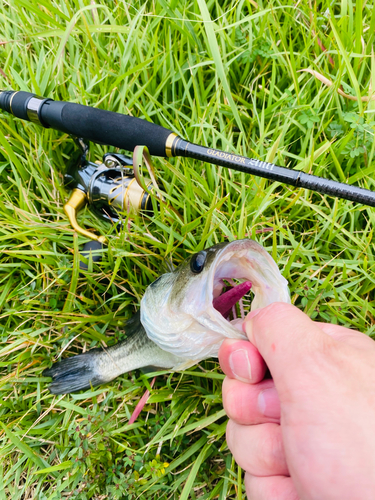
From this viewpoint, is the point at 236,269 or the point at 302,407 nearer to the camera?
the point at 302,407

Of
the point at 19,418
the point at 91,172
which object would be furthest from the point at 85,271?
the point at 19,418

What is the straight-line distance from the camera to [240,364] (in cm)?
138

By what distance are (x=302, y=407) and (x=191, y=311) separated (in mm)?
606

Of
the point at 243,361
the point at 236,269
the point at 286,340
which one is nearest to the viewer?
the point at 286,340

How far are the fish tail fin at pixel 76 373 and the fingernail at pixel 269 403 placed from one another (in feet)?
3.78

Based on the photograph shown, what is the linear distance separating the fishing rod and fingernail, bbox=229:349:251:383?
87cm

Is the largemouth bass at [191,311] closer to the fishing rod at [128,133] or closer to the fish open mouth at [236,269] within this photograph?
the fish open mouth at [236,269]

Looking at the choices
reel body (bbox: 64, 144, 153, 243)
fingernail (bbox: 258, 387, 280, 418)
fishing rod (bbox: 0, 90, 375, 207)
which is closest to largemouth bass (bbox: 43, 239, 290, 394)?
fingernail (bbox: 258, 387, 280, 418)

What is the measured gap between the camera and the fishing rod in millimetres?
1647

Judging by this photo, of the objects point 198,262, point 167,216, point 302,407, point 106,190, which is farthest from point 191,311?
point 106,190

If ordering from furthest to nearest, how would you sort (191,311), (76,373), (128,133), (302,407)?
1. (76,373)
2. (128,133)
3. (191,311)
4. (302,407)

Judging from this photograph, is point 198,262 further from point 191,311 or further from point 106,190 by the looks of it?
point 106,190

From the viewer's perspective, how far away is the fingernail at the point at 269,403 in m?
1.37

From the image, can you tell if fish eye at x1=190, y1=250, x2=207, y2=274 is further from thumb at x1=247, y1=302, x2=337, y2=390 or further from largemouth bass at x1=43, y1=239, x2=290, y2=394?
thumb at x1=247, y1=302, x2=337, y2=390
